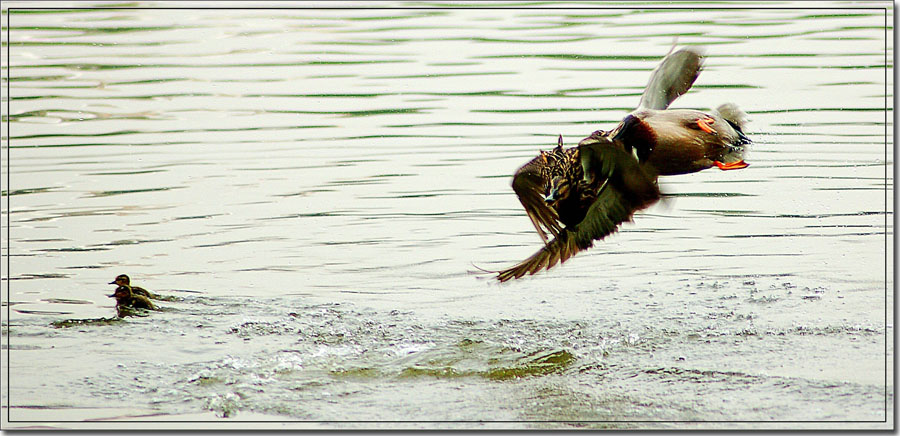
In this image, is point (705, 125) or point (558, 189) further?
point (705, 125)

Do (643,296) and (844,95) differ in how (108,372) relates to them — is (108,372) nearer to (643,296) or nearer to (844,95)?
(643,296)

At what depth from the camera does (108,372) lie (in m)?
4.80

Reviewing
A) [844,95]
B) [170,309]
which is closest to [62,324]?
[170,309]

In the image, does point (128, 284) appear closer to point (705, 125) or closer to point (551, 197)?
point (551, 197)

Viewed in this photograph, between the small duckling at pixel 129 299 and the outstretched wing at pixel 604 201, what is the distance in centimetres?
189

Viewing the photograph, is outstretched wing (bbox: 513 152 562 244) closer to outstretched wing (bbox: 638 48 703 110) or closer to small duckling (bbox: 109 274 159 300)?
outstretched wing (bbox: 638 48 703 110)

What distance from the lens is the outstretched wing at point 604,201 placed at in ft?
15.0

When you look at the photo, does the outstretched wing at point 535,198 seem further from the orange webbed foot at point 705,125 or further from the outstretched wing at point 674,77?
the outstretched wing at point 674,77

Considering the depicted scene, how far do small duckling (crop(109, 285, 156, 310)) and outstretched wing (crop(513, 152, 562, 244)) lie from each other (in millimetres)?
2023

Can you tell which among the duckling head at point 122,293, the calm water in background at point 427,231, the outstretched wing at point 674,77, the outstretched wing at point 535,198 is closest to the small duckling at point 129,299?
the duckling head at point 122,293

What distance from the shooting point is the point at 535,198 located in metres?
5.09

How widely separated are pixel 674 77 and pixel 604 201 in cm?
111

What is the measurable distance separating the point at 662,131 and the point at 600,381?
1.14 meters

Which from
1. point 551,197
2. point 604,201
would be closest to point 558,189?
point 551,197
